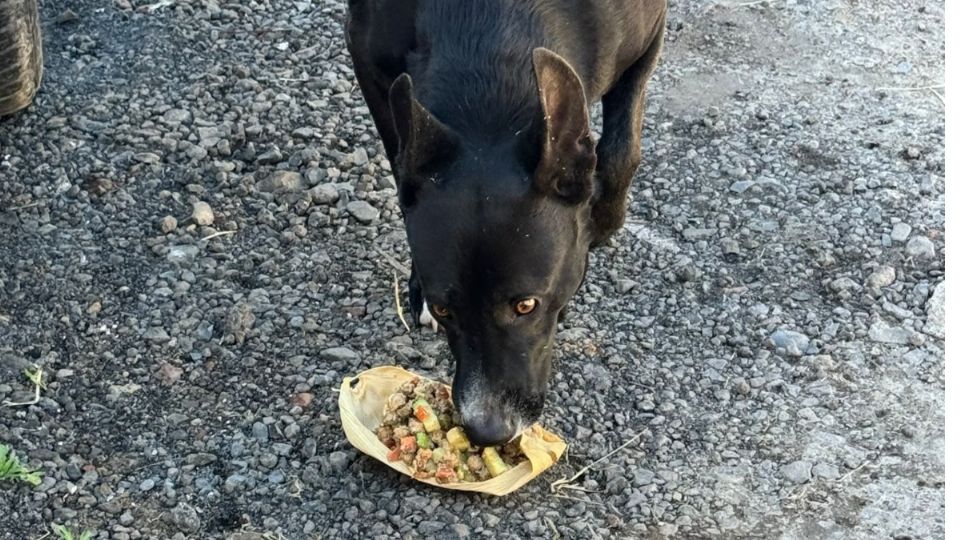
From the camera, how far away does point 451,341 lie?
4266 millimetres

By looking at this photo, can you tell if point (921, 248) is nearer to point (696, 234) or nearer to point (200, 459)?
point (696, 234)

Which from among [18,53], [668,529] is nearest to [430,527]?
[668,529]

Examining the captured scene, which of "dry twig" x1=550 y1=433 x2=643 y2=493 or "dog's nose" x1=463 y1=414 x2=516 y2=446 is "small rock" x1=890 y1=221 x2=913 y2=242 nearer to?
"dry twig" x1=550 y1=433 x2=643 y2=493

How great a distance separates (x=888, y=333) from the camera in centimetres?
517

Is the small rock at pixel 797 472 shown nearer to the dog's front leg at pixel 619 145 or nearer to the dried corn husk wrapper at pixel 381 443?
the dried corn husk wrapper at pixel 381 443

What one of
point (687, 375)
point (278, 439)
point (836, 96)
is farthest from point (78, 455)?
point (836, 96)

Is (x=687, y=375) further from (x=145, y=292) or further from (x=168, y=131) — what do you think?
(x=168, y=131)

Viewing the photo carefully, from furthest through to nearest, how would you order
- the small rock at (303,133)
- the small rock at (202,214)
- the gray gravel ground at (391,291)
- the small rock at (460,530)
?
the small rock at (303,133)
the small rock at (202,214)
the gray gravel ground at (391,291)
the small rock at (460,530)

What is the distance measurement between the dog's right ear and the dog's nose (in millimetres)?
694

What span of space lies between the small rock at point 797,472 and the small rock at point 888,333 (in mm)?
739

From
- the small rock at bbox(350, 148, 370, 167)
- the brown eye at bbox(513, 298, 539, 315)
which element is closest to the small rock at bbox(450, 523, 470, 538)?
the brown eye at bbox(513, 298, 539, 315)

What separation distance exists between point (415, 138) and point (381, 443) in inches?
43.9

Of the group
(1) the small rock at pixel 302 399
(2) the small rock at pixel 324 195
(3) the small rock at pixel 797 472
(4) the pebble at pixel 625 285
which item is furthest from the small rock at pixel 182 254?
(3) the small rock at pixel 797 472

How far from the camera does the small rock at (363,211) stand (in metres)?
5.76
